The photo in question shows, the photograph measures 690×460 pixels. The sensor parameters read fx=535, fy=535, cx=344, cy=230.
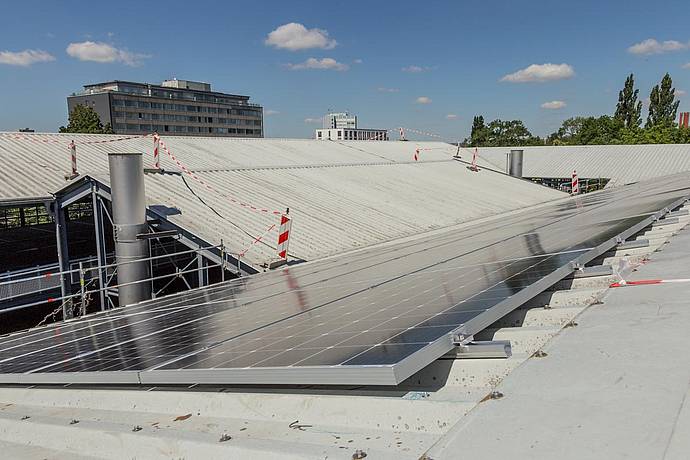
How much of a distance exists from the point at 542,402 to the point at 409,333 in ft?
2.90

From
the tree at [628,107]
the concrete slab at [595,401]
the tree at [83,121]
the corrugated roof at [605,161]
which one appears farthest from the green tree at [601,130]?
the concrete slab at [595,401]

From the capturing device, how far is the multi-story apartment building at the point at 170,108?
10756cm

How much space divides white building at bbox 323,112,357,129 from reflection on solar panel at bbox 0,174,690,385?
13024cm

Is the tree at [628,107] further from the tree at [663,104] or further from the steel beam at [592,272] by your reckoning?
the steel beam at [592,272]

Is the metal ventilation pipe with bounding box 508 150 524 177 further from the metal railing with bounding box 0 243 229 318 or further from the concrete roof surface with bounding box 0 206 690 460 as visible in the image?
the concrete roof surface with bounding box 0 206 690 460

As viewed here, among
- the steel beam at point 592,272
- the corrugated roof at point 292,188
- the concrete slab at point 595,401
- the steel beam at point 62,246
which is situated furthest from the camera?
the corrugated roof at point 292,188

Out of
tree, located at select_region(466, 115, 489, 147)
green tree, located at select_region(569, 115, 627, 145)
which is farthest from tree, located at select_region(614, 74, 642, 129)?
tree, located at select_region(466, 115, 489, 147)

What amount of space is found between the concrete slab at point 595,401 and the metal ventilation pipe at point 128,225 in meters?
10.8

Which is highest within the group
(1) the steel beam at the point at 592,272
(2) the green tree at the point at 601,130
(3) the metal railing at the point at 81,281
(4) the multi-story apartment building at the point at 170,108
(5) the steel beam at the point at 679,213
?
(4) the multi-story apartment building at the point at 170,108

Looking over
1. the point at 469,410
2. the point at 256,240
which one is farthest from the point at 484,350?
A: the point at 256,240

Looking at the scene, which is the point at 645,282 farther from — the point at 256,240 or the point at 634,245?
the point at 256,240

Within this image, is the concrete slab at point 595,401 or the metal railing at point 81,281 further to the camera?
the metal railing at point 81,281

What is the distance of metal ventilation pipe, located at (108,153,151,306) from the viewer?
41.3 ft

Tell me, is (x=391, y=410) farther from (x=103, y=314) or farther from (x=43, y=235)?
(x=43, y=235)
